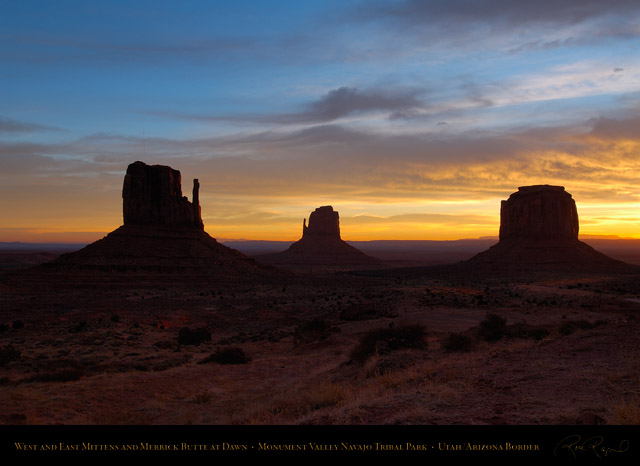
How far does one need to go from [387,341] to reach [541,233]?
83587 millimetres

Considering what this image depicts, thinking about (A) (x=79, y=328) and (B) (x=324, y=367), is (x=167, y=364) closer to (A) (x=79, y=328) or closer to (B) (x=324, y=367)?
(B) (x=324, y=367)

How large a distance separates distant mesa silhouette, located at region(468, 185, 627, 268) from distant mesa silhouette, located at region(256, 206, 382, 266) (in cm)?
4164

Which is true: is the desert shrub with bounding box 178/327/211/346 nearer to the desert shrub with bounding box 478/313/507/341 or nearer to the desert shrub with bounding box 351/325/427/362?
the desert shrub with bounding box 351/325/427/362

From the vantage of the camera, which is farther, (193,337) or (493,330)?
(193,337)

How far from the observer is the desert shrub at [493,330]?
17422mm

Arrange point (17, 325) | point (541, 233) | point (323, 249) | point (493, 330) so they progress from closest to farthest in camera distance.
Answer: point (493, 330) → point (17, 325) → point (541, 233) → point (323, 249)

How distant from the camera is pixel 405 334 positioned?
681 inches

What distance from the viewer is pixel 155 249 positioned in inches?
2518

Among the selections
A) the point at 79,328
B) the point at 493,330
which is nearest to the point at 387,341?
the point at 493,330

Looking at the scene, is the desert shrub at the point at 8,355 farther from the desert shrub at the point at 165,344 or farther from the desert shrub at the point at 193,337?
the desert shrub at the point at 193,337

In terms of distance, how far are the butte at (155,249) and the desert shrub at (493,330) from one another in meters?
43.0
